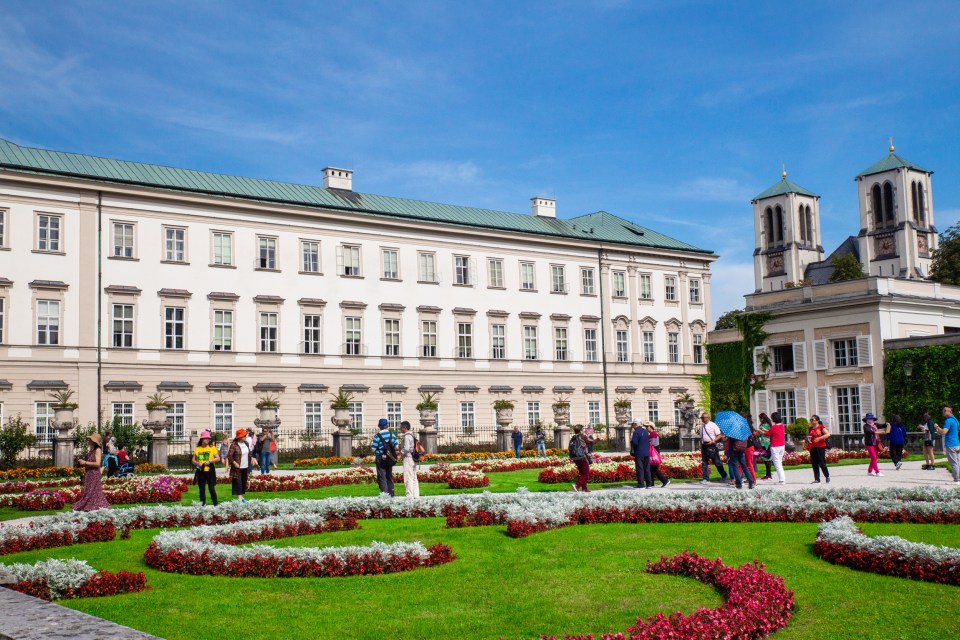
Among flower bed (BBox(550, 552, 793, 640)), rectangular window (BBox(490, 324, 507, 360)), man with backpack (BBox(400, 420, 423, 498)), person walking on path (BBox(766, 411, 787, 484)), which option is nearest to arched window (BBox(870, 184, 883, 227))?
rectangular window (BBox(490, 324, 507, 360))

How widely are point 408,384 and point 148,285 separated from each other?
49.4 ft

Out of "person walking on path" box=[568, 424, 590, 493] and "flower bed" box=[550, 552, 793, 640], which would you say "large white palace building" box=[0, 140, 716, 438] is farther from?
"flower bed" box=[550, 552, 793, 640]

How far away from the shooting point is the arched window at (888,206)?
115312mm

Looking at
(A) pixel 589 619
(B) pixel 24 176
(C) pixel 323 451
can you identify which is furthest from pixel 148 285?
(A) pixel 589 619

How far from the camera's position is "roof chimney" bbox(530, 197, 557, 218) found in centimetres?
6525

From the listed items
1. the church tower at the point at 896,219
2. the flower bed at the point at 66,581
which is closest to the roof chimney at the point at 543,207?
the flower bed at the point at 66,581

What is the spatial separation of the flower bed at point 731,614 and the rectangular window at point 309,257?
4236 centimetres

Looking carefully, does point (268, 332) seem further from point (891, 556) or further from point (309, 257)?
point (891, 556)

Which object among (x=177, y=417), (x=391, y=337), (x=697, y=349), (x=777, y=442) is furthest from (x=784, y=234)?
(x=777, y=442)

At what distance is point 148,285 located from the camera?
46.1 meters

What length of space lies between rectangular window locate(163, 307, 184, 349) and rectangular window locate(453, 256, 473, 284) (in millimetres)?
16737

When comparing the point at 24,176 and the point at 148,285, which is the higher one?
the point at 24,176

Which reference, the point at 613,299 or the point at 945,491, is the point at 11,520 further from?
the point at 613,299

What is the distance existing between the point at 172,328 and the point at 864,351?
3375 centimetres
